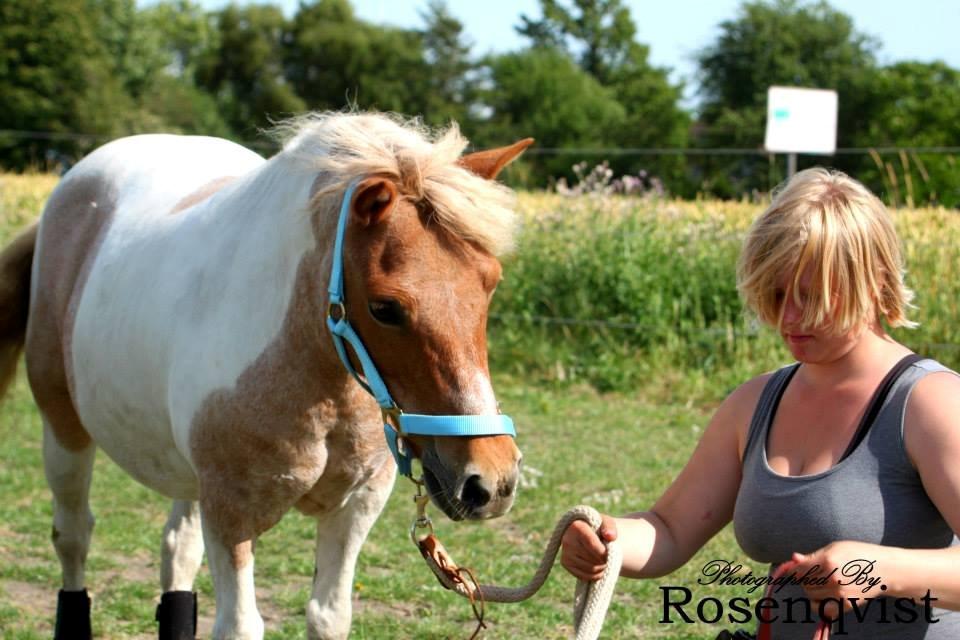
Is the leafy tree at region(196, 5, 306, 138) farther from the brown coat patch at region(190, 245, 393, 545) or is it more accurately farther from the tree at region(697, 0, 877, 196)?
the brown coat patch at region(190, 245, 393, 545)

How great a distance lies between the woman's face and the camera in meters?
1.85

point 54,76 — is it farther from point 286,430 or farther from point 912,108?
point 286,430

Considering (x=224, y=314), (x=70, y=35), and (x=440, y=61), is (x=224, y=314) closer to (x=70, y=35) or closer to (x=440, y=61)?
(x=70, y=35)

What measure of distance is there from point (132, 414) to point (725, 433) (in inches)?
73.4

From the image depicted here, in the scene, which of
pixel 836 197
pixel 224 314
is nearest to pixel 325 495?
pixel 224 314

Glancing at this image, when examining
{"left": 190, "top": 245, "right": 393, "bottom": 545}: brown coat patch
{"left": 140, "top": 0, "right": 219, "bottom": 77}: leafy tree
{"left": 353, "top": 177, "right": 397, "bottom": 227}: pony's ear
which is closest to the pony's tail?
{"left": 190, "top": 245, "right": 393, "bottom": 545}: brown coat patch

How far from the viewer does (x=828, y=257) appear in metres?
1.82

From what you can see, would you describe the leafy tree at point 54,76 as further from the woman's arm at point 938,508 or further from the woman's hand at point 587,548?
the woman's arm at point 938,508

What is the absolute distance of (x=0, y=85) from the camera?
43.9 m

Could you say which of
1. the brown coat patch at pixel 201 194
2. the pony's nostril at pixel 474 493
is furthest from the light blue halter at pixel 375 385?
the brown coat patch at pixel 201 194

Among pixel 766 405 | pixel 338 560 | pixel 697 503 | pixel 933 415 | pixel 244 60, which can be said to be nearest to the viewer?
pixel 933 415

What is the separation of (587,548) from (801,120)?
27.1 feet

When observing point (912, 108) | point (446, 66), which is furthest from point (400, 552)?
point (446, 66)

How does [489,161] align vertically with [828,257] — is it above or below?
above
